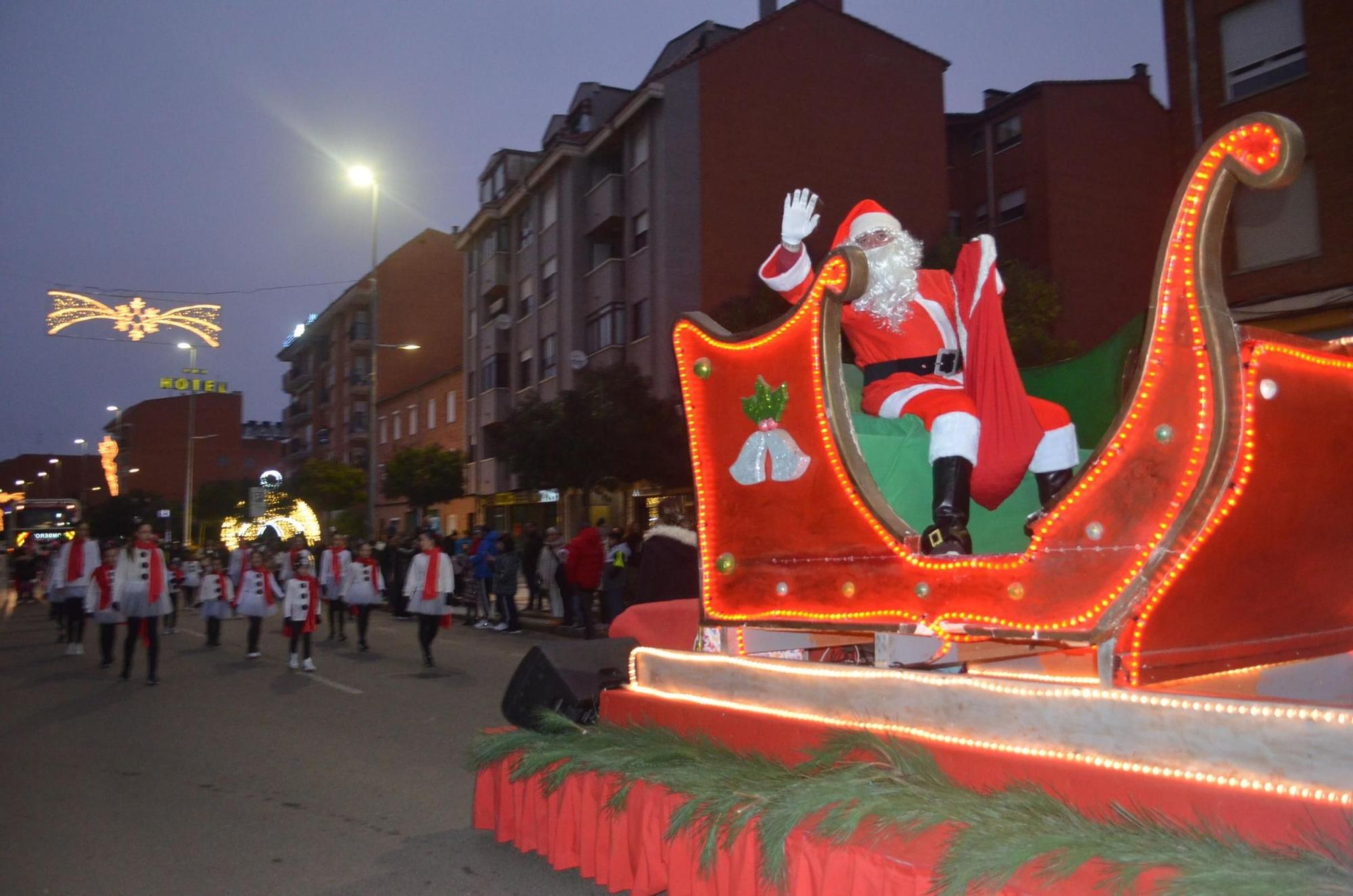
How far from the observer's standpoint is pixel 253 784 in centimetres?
654

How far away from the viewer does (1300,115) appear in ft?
46.6

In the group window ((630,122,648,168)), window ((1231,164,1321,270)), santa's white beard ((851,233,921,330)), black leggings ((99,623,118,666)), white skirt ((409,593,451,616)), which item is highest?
window ((630,122,648,168))

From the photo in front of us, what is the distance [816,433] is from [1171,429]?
3.74 feet

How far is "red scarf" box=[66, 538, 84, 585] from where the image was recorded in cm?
1545

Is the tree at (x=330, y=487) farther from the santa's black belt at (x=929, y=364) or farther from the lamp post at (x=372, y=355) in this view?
the santa's black belt at (x=929, y=364)

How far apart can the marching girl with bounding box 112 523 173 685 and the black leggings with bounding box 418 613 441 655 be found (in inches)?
118

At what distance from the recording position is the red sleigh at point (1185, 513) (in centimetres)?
250

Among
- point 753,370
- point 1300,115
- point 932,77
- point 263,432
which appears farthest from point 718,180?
point 263,432

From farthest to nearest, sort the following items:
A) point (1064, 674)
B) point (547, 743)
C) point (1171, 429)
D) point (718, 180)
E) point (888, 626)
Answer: point (718, 180) < point (547, 743) < point (1064, 674) < point (888, 626) < point (1171, 429)

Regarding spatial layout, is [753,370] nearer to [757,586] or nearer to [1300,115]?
[757,586]

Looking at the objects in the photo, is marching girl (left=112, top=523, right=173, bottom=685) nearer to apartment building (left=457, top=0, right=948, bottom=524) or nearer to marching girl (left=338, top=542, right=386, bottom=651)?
marching girl (left=338, top=542, right=386, bottom=651)

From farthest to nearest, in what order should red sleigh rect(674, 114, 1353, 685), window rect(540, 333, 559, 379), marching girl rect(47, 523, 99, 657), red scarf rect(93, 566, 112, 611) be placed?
1. window rect(540, 333, 559, 379)
2. marching girl rect(47, 523, 99, 657)
3. red scarf rect(93, 566, 112, 611)
4. red sleigh rect(674, 114, 1353, 685)

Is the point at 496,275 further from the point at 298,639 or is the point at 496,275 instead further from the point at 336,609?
the point at 298,639

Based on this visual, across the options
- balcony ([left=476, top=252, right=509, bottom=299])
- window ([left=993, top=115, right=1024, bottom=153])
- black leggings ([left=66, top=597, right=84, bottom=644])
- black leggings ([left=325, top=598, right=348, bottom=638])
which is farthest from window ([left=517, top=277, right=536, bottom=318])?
black leggings ([left=66, top=597, right=84, bottom=644])
